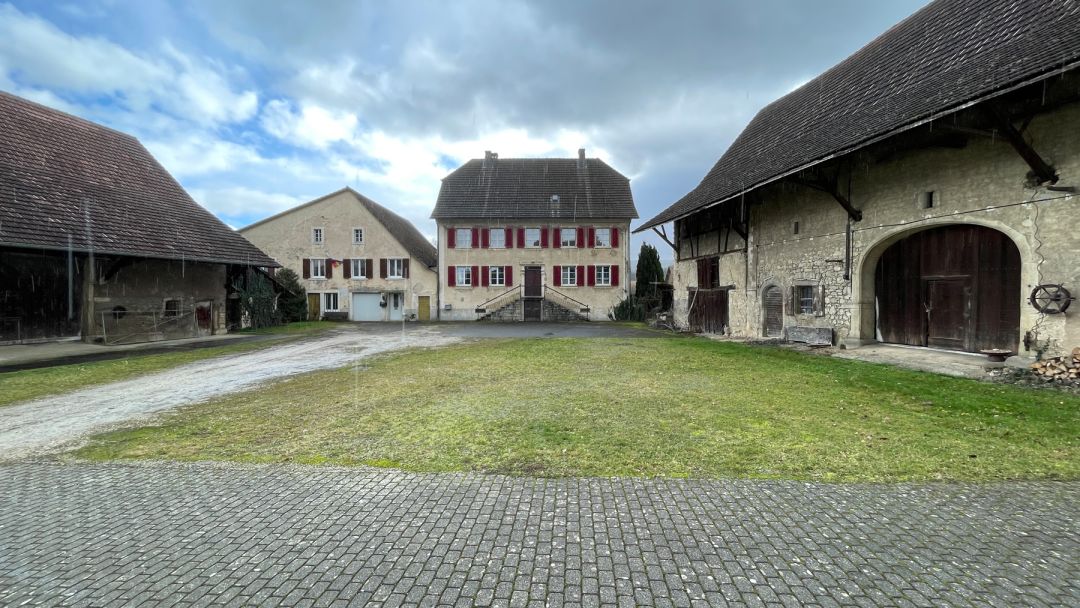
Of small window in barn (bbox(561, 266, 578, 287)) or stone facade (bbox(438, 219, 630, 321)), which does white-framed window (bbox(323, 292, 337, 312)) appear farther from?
small window in barn (bbox(561, 266, 578, 287))

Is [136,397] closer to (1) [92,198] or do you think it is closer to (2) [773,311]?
(1) [92,198]

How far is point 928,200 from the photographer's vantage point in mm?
10141

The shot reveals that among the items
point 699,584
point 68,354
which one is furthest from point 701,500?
point 68,354

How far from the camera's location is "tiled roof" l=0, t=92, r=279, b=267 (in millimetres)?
14445

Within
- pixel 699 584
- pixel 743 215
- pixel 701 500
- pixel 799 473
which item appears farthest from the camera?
pixel 743 215

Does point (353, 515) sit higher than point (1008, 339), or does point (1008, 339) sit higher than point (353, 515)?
point (1008, 339)

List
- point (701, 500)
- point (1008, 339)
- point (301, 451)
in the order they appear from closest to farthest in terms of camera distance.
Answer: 1. point (701, 500)
2. point (301, 451)
3. point (1008, 339)

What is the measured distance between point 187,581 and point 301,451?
2155mm

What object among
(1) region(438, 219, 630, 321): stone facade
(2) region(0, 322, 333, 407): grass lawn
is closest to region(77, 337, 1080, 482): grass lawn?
(2) region(0, 322, 333, 407): grass lawn

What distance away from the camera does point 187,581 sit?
2492 mm

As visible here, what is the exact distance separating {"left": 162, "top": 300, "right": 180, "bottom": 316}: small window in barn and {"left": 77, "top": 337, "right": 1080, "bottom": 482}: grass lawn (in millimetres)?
13657

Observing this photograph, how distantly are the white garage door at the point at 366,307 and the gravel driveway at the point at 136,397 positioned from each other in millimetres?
18368

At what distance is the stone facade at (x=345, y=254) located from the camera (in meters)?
31.6

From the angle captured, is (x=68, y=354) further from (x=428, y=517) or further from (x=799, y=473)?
(x=799, y=473)
